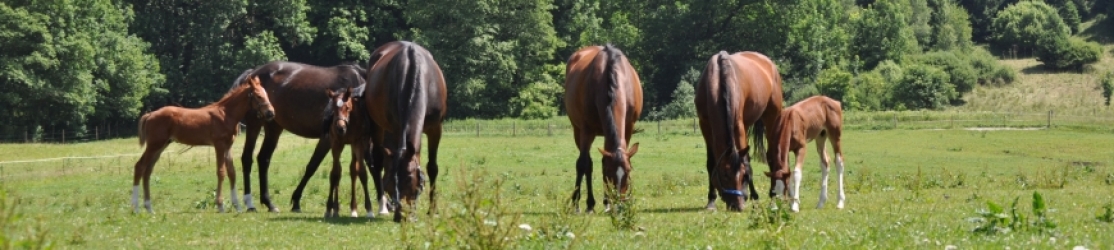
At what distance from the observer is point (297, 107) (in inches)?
765

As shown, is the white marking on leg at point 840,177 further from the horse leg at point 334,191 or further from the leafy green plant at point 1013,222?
the horse leg at point 334,191

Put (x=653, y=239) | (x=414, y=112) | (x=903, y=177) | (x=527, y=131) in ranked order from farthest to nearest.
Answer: (x=527, y=131), (x=903, y=177), (x=414, y=112), (x=653, y=239)

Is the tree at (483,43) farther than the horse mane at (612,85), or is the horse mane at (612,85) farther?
the tree at (483,43)

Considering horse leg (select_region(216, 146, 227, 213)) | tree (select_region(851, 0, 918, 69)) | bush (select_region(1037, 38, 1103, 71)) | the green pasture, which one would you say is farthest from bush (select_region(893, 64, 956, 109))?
horse leg (select_region(216, 146, 227, 213))

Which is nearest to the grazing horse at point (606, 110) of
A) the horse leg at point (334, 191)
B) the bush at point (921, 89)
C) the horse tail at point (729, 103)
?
the horse tail at point (729, 103)

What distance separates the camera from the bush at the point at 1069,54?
100 meters

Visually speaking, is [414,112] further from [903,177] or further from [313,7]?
[313,7]

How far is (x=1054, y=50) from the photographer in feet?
333

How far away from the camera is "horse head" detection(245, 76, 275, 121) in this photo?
18500mm

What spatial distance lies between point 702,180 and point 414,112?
44.7 ft

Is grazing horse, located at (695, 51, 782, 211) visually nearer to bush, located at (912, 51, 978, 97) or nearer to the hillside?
the hillside

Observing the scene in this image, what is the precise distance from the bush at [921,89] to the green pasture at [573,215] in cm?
3516

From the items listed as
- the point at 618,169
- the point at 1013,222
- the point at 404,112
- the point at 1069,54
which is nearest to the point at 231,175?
the point at 404,112

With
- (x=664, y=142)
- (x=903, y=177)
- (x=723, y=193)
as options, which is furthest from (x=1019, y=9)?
(x=723, y=193)
